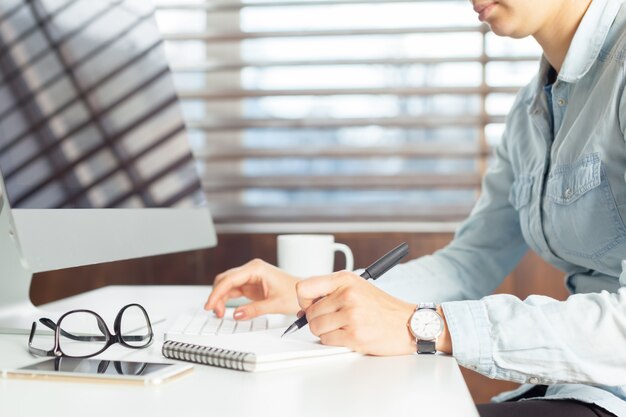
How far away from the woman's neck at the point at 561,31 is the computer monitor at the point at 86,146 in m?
0.63

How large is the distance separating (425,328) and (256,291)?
0.34m

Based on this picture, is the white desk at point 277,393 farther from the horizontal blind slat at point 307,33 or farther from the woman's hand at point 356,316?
the horizontal blind slat at point 307,33

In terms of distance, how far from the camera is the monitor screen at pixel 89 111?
0.87m

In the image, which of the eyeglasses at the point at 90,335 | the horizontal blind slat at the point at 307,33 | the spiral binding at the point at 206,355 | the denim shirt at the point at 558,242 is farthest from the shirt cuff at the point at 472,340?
the horizontal blind slat at the point at 307,33

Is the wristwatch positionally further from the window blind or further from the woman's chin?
the window blind

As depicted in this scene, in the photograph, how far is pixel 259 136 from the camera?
179 centimetres

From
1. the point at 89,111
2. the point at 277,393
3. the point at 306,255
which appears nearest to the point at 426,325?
the point at 277,393

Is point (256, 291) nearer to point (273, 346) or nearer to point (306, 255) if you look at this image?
point (306, 255)

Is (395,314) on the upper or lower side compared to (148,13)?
lower

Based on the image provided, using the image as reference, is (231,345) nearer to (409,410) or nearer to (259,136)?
(409,410)

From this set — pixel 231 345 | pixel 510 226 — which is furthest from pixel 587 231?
pixel 231 345

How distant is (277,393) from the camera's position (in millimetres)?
618

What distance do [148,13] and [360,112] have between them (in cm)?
61

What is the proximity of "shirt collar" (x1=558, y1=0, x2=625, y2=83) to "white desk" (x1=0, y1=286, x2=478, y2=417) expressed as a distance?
491mm
